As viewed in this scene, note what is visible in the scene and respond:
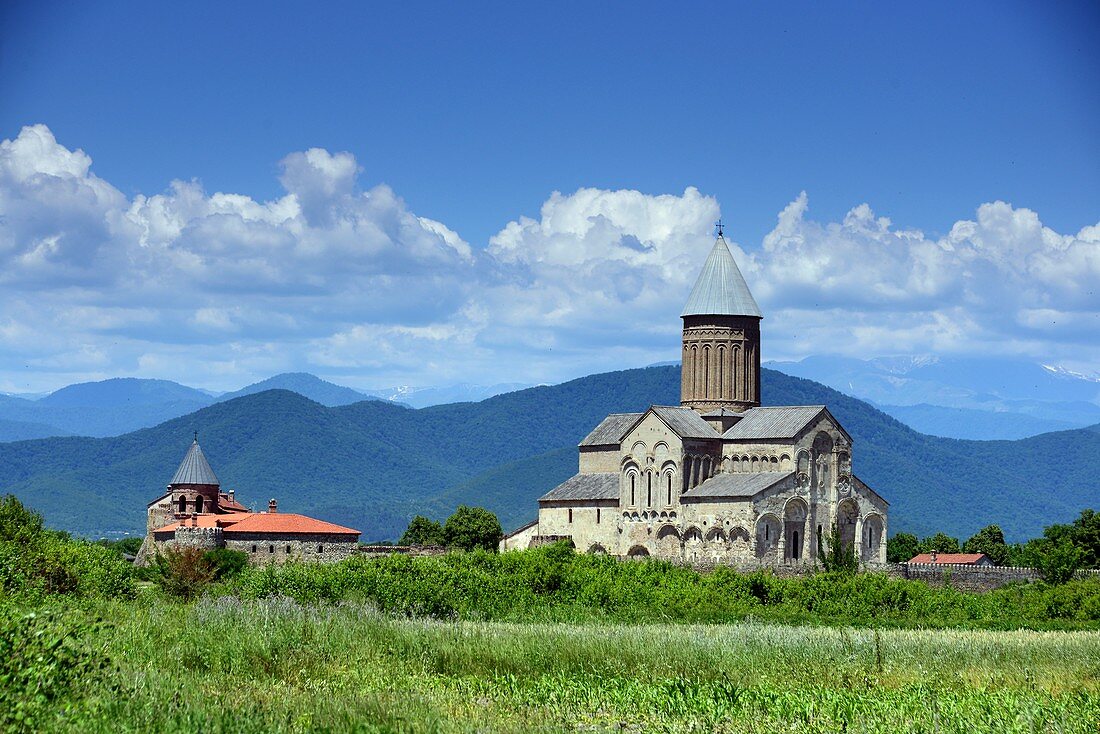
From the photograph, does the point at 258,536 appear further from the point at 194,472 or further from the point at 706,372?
the point at 706,372

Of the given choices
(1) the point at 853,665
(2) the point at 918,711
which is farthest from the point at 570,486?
(2) the point at 918,711

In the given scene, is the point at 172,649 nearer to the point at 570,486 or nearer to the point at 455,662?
the point at 455,662

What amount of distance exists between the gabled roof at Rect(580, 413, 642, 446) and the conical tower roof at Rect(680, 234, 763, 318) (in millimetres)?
4744

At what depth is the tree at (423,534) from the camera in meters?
65.1

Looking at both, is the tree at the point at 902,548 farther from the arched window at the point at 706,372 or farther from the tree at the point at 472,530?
the tree at the point at 472,530

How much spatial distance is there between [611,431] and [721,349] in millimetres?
5357

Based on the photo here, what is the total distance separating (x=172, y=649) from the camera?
2017 cm

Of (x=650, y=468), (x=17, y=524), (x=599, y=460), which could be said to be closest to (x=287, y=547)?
(x=599, y=460)

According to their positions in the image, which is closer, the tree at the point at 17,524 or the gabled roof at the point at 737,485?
the tree at the point at 17,524

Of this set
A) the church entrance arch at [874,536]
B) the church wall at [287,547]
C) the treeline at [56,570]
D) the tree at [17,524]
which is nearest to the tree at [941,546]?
the church entrance arch at [874,536]

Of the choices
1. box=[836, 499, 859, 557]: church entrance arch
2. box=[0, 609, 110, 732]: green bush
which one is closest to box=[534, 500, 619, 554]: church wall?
box=[836, 499, 859, 557]: church entrance arch

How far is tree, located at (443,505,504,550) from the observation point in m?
62.5

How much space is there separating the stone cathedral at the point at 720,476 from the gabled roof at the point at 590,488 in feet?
0.20

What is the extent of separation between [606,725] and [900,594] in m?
22.4
